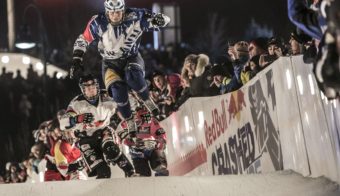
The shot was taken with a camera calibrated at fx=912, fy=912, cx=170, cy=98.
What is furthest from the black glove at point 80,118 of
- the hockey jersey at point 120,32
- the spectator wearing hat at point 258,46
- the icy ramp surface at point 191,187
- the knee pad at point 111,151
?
the icy ramp surface at point 191,187

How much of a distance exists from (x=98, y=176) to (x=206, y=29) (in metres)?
40.1

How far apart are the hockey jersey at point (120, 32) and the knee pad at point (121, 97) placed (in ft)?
1.20

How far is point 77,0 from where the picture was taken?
109ft

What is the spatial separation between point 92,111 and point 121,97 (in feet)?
1.87

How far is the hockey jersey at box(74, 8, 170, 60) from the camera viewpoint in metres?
11.3

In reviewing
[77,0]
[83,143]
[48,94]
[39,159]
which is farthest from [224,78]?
[77,0]

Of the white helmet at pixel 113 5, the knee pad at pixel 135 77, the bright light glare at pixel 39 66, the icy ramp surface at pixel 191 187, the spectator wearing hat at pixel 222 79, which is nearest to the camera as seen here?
the icy ramp surface at pixel 191 187

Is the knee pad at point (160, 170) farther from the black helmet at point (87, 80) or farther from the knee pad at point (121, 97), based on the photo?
the black helmet at point (87, 80)

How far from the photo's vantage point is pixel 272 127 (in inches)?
401

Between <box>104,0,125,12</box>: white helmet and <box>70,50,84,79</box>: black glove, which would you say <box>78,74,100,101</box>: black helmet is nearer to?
<box>70,50,84,79</box>: black glove

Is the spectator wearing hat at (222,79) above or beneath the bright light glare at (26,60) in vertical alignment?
above

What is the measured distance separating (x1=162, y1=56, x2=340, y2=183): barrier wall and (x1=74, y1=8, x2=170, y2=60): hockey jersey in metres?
1.44

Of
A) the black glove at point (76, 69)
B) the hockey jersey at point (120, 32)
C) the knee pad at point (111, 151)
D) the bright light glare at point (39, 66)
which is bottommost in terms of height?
the bright light glare at point (39, 66)

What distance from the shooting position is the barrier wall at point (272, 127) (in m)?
8.88
